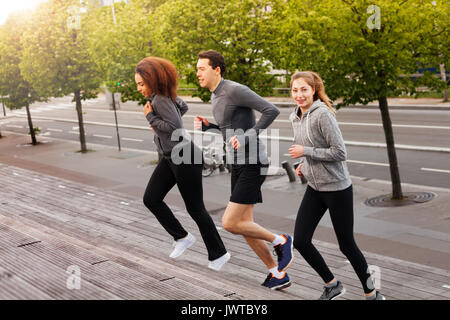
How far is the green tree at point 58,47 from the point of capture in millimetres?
18953

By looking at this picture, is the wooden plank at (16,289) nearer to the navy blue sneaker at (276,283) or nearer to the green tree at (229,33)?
the navy blue sneaker at (276,283)

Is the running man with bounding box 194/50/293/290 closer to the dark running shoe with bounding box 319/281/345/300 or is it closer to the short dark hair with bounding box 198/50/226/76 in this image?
the short dark hair with bounding box 198/50/226/76

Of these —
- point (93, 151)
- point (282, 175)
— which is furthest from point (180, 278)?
point (93, 151)

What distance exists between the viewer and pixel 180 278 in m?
4.58

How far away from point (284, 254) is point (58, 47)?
50.1ft

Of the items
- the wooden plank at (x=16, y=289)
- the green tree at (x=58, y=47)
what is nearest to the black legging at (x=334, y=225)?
the wooden plank at (x=16, y=289)

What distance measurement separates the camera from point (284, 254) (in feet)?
17.0

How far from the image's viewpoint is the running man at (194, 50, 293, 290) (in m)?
4.90

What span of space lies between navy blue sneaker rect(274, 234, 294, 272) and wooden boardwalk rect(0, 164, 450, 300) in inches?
8.6

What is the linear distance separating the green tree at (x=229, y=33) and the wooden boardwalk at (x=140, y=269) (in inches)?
205

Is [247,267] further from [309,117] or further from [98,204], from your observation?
[98,204]

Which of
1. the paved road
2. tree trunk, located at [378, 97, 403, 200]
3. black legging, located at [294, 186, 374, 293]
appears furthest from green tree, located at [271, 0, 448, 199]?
black legging, located at [294, 186, 374, 293]

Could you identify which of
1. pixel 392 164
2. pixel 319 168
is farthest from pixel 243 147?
pixel 392 164
